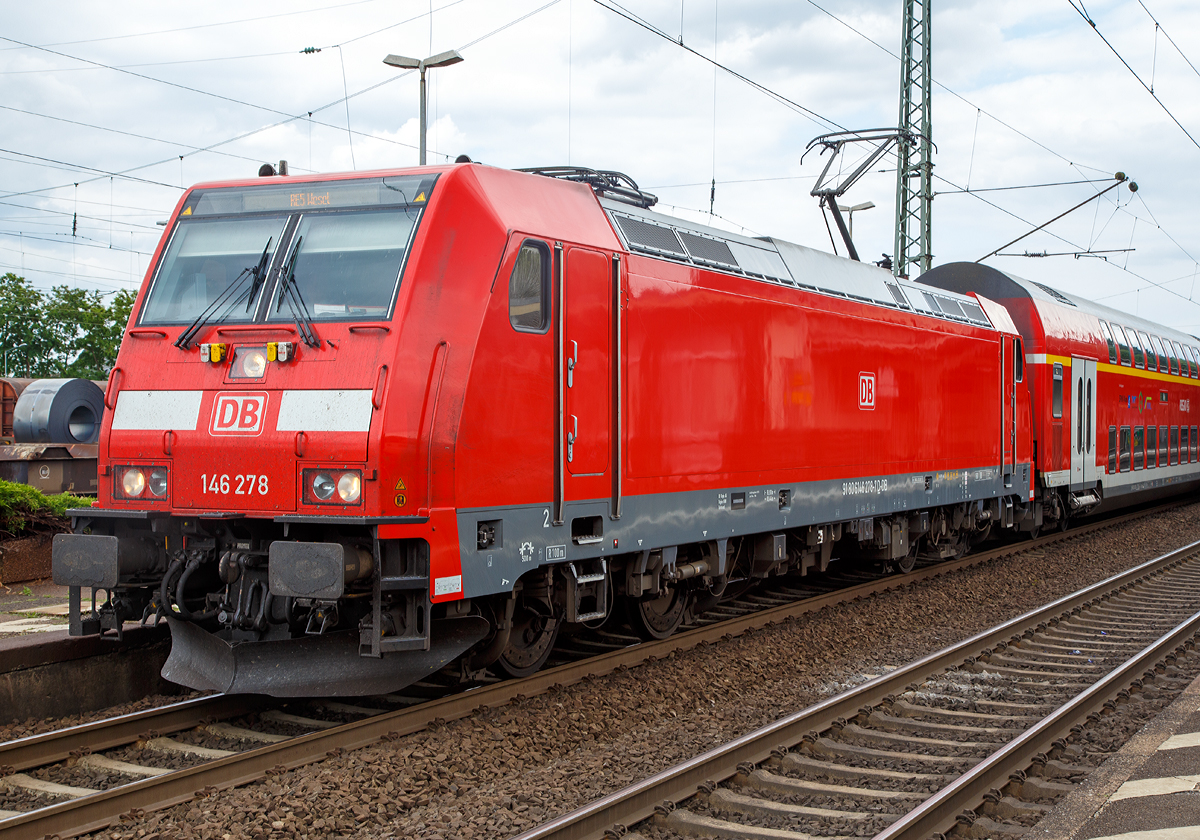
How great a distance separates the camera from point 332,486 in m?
6.21

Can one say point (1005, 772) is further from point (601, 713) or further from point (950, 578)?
point (950, 578)

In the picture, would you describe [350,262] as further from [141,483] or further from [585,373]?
[141,483]

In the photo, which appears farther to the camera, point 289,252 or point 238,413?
point 289,252

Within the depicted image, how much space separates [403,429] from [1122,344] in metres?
19.3

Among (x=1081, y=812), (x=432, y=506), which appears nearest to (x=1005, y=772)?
(x=1081, y=812)

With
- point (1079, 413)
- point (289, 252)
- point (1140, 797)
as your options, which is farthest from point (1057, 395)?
point (289, 252)

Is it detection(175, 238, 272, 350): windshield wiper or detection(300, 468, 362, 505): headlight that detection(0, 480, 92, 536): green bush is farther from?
detection(300, 468, 362, 505): headlight

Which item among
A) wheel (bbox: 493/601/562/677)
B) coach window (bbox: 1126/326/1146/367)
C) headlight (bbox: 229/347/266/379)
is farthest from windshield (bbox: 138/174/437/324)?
coach window (bbox: 1126/326/1146/367)

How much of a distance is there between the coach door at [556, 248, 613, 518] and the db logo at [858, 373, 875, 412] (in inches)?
184

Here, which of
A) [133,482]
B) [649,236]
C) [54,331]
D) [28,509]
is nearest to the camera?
[133,482]

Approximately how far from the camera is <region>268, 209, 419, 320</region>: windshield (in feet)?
21.5

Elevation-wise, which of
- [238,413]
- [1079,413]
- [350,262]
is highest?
[350,262]

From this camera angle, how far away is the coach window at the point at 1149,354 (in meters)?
22.8

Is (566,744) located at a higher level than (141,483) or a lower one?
lower
